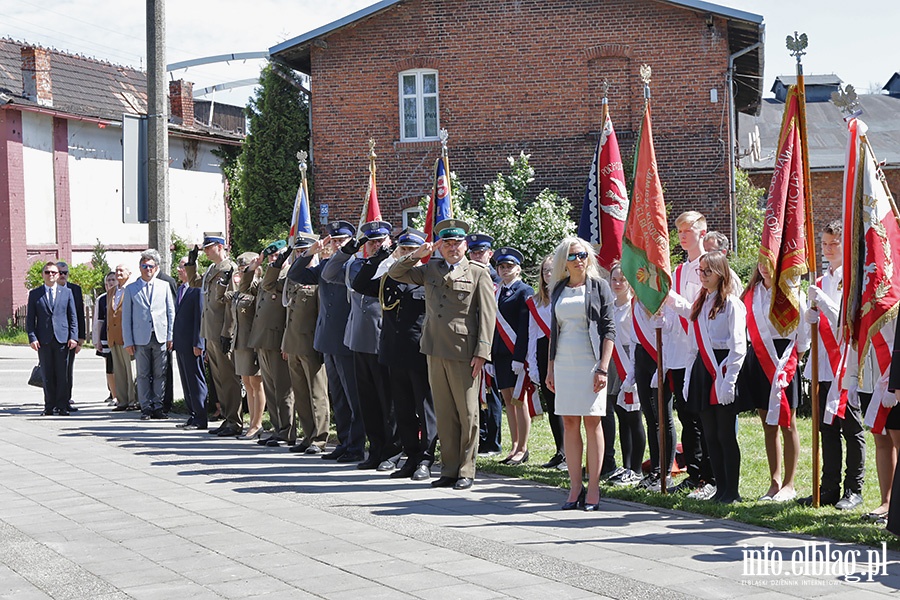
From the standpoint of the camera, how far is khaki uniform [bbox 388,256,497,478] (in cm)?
946

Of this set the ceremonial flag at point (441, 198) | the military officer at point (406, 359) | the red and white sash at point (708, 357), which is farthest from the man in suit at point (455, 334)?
the ceremonial flag at point (441, 198)

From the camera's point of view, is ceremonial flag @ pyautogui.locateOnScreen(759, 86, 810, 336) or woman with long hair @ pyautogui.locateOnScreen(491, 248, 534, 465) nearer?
ceremonial flag @ pyautogui.locateOnScreen(759, 86, 810, 336)

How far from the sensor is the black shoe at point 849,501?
8078 millimetres

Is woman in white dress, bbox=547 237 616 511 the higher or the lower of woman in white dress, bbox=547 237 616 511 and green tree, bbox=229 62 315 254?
the lower

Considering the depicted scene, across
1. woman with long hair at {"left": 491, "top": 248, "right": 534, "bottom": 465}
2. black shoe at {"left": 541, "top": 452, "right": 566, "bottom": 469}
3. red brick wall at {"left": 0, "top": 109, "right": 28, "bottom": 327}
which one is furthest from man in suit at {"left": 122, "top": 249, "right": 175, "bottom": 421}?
red brick wall at {"left": 0, "top": 109, "right": 28, "bottom": 327}

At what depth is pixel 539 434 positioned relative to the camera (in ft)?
41.6

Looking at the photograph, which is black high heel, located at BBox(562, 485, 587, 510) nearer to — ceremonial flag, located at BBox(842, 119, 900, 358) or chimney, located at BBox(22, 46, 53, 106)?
ceremonial flag, located at BBox(842, 119, 900, 358)

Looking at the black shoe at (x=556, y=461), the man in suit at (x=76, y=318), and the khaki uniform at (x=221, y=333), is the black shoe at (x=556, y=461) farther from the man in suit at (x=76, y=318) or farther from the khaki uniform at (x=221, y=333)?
the man in suit at (x=76, y=318)

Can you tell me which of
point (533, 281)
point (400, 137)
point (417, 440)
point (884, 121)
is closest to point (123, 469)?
point (417, 440)

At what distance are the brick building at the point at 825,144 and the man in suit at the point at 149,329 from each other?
19119mm

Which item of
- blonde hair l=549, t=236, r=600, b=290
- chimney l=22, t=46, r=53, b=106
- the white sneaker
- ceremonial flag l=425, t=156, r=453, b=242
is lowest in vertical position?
the white sneaker

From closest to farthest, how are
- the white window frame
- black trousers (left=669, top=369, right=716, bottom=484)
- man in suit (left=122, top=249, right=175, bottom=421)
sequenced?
black trousers (left=669, top=369, right=716, bottom=484) < man in suit (left=122, top=249, right=175, bottom=421) < the white window frame

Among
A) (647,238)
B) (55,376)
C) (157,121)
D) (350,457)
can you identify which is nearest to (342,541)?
(647,238)

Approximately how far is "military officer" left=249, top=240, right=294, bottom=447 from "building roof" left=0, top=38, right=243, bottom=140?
25303 millimetres
